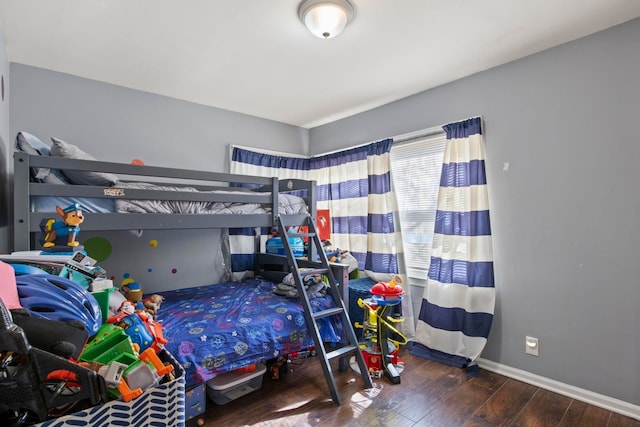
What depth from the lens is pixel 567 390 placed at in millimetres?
2189

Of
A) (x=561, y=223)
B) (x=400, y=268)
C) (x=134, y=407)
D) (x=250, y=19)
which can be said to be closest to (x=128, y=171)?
(x=250, y=19)

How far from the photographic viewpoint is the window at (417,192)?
2969 mm

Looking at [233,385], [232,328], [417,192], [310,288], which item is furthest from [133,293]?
[417,192]

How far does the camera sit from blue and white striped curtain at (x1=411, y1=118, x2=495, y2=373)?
8.34 feet

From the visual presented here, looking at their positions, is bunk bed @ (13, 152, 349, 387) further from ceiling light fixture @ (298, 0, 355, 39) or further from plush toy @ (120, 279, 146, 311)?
ceiling light fixture @ (298, 0, 355, 39)

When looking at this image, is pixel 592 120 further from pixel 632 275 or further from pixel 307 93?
pixel 307 93

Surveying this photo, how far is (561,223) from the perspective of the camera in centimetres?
225

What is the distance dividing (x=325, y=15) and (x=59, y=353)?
1863 mm

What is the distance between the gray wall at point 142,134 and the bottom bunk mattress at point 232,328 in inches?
16.6

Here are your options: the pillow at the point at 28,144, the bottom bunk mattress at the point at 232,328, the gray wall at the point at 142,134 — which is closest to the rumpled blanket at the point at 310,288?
the bottom bunk mattress at the point at 232,328

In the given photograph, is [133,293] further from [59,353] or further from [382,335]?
[382,335]

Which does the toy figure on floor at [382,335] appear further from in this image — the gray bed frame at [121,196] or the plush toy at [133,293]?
the plush toy at [133,293]

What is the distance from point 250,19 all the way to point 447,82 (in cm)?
177

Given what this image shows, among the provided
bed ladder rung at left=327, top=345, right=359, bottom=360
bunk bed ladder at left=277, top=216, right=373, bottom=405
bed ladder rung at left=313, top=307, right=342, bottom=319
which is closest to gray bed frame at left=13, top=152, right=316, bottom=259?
bunk bed ladder at left=277, top=216, right=373, bottom=405
